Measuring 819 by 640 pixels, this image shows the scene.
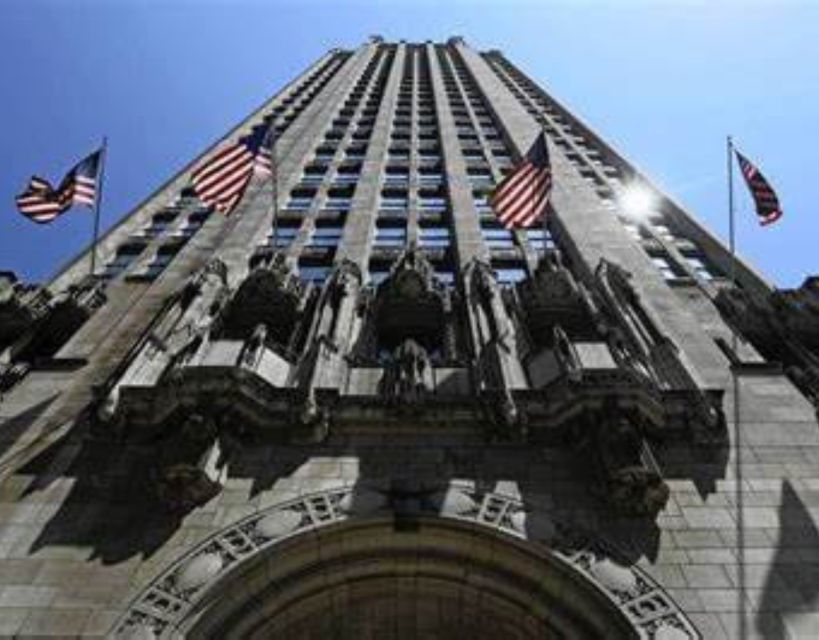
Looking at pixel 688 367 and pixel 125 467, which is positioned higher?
pixel 688 367

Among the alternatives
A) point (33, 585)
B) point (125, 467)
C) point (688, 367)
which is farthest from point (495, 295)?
point (33, 585)

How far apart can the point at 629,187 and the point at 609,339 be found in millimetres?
21627

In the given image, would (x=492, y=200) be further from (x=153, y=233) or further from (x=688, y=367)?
(x=153, y=233)

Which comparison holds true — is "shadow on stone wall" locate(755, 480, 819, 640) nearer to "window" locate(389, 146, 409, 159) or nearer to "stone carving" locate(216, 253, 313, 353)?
"stone carving" locate(216, 253, 313, 353)

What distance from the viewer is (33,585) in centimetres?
1311

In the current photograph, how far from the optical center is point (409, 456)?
15789 mm

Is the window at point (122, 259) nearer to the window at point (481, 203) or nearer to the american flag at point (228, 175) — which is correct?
the american flag at point (228, 175)

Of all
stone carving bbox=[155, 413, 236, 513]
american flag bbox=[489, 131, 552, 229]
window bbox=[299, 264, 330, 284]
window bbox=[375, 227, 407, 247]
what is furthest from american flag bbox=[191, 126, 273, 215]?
stone carving bbox=[155, 413, 236, 513]

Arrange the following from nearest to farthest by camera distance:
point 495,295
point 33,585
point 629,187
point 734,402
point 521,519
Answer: point 33,585 → point 521,519 → point 734,402 → point 495,295 → point 629,187

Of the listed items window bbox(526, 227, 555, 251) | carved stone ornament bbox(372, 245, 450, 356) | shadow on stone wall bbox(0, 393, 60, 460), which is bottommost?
shadow on stone wall bbox(0, 393, 60, 460)

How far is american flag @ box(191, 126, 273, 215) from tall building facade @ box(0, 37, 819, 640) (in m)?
1.95

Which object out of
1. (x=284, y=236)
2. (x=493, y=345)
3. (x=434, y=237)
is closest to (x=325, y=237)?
(x=284, y=236)

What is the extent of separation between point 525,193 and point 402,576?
1148 cm

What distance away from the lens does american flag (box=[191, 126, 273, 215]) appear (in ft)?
72.8
